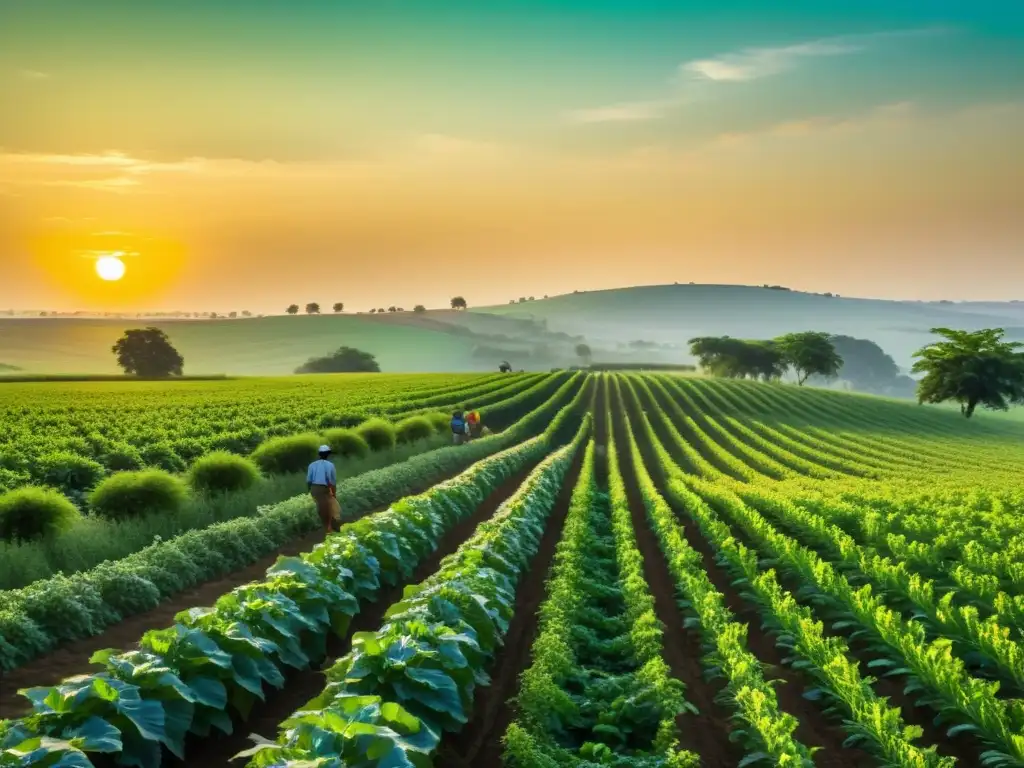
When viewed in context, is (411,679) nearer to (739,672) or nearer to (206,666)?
(206,666)

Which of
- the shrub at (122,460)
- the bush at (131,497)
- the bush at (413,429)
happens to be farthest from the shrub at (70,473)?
the bush at (413,429)

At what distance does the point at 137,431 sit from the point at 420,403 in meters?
23.9

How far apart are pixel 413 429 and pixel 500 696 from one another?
29.9m

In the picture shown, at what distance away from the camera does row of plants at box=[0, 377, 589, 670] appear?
1125 cm

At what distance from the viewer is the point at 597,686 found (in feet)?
34.1

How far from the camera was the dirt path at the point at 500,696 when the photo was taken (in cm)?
881

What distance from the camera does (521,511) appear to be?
19.0m

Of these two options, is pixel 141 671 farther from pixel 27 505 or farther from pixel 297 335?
pixel 297 335

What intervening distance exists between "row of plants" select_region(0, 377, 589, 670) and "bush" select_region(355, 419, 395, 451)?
8828 mm

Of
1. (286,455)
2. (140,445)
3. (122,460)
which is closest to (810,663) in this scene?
(286,455)

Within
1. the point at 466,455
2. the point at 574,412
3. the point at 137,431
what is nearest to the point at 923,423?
the point at 574,412

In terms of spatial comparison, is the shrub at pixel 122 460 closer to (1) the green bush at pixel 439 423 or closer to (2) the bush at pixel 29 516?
(2) the bush at pixel 29 516

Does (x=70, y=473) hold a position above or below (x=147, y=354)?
below

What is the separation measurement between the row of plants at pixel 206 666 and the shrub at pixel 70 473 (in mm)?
11815
